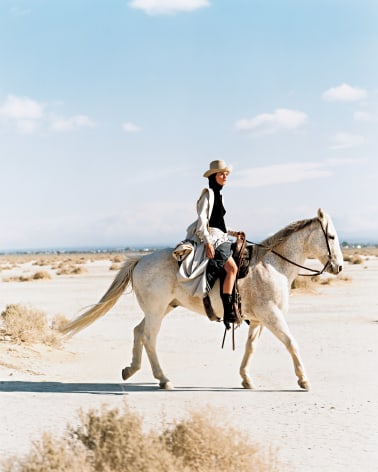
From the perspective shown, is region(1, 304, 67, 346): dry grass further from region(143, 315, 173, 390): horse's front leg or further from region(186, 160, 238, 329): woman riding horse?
region(186, 160, 238, 329): woman riding horse

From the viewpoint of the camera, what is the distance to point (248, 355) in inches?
379

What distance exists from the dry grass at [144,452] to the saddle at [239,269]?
4.09 metres

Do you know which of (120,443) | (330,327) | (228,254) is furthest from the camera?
(330,327)

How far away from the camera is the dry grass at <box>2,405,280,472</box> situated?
4609 millimetres

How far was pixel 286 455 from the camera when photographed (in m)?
6.26

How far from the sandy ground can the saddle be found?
1.09m

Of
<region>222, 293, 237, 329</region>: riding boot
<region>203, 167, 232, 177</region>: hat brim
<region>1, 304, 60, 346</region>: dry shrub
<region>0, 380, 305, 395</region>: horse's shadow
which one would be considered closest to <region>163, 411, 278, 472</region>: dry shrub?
<region>222, 293, 237, 329</region>: riding boot

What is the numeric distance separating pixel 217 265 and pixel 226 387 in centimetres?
181

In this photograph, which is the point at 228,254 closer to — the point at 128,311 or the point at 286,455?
the point at 286,455

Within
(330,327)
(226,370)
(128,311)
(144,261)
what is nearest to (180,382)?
(226,370)

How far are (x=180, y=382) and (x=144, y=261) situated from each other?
1.91 metres

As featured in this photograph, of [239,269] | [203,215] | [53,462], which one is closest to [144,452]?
[53,462]

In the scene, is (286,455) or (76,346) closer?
(286,455)

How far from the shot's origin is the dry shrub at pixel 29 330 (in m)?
13.5
